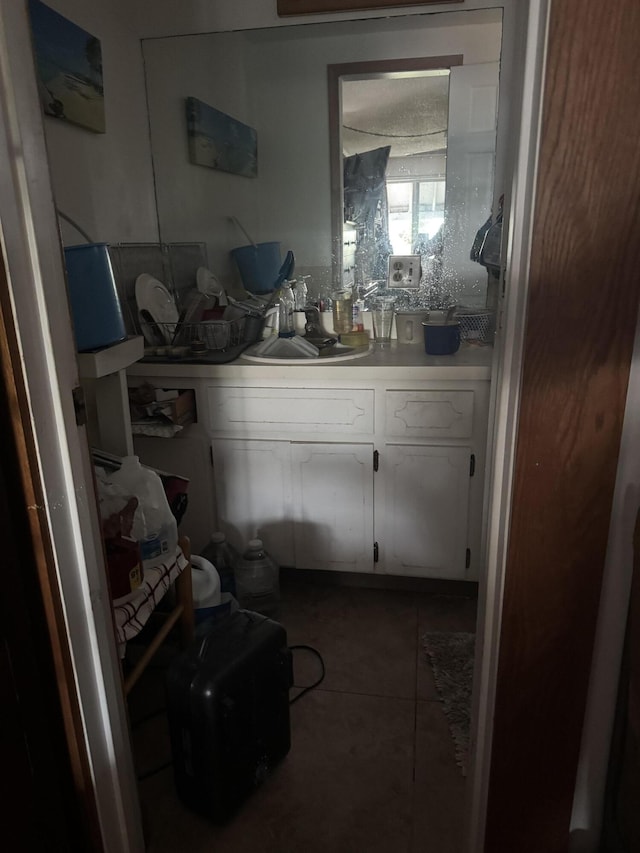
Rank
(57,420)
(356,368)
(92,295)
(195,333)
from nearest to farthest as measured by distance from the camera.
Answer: (57,420), (92,295), (356,368), (195,333)

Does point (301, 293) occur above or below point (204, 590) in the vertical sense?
above

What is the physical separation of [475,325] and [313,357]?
0.59m

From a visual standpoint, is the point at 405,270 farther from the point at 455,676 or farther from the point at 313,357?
the point at 455,676

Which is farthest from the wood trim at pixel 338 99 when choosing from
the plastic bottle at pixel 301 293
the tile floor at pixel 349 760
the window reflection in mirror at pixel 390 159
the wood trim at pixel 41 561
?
the wood trim at pixel 41 561

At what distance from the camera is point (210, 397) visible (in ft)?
6.51

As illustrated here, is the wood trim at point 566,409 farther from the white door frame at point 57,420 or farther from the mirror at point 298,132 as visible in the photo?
the mirror at point 298,132

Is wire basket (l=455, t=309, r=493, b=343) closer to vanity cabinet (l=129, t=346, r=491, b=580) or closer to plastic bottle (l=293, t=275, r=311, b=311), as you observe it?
vanity cabinet (l=129, t=346, r=491, b=580)

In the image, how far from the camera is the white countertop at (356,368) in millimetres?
1837

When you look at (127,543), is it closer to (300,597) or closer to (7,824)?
(7,824)

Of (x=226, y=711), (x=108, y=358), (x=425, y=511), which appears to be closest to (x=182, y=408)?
(x=108, y=358)

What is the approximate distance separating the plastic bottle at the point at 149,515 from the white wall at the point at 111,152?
2.62 feet

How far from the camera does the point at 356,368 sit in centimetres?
187

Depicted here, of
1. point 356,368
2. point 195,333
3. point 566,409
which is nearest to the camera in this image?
point 566,409

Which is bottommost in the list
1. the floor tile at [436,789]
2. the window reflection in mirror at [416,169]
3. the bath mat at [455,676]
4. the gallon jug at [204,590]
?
the floor tile at [436,789]
